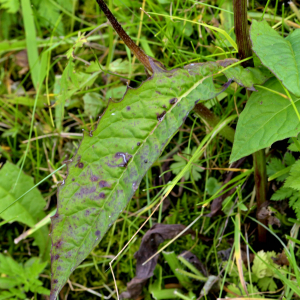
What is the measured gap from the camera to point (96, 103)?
239 cm

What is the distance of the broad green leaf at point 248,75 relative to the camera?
53.2 inches

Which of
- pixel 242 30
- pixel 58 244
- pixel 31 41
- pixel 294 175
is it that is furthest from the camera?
pixel 31 41

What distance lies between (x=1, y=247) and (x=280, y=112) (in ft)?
A: 7.20

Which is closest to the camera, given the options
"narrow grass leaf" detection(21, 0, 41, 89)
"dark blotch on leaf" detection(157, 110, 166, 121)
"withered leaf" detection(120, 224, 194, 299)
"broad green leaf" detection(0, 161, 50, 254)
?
"dark blotch on leaf" detection(157, 110, 166, 121)

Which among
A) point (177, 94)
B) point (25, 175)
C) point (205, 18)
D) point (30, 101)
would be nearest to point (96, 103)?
point (30, 101)

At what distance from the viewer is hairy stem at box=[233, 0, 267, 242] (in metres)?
1.34

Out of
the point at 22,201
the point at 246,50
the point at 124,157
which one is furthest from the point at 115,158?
the point at 22,201

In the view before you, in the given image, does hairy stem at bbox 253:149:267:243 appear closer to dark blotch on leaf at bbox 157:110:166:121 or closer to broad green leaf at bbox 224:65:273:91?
broad green leaf at bbox 224:65:273:91

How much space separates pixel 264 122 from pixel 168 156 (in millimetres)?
955

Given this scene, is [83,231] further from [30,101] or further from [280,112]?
[30,101]

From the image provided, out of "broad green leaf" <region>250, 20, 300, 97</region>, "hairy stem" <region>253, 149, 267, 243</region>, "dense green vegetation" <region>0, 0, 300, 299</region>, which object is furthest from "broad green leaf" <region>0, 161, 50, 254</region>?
"broad green leaf" <region>250, 20, 300, 97</region>

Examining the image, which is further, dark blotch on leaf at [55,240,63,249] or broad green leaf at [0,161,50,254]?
broad green leaf at [0,161,50,254]

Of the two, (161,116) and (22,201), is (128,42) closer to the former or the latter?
(161,116)

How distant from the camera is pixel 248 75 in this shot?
1.39 meters
